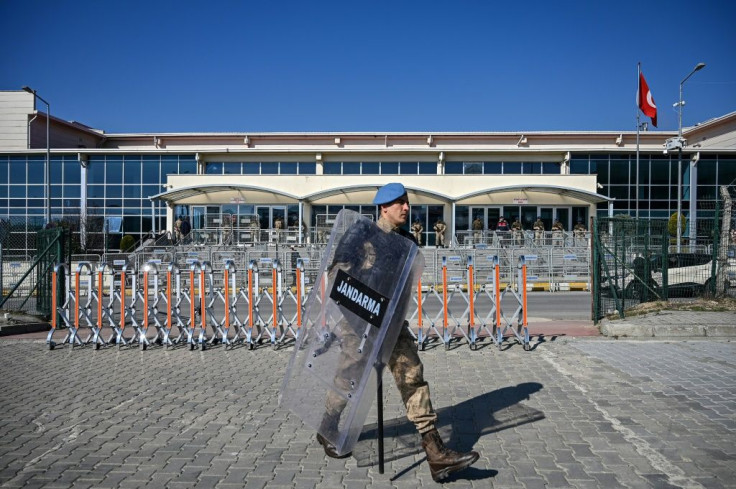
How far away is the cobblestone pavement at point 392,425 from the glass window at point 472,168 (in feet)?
112

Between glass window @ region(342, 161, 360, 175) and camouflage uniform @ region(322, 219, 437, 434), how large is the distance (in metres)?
37.9

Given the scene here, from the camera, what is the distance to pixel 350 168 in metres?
42.2

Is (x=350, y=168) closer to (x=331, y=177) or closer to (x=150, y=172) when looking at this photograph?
(x=331, y=177)

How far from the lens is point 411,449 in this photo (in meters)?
4.92

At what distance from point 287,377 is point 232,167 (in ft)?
131

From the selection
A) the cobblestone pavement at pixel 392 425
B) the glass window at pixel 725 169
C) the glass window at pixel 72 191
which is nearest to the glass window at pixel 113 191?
the glass window at pixel 72 191

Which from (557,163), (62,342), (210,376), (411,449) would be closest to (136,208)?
(557,163)

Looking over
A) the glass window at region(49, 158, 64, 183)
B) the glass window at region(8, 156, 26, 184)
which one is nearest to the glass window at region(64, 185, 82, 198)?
the glass window at region(49, 158, 64, 183)

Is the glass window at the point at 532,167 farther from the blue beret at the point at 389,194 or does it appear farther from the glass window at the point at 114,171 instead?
the blue beret at the point at 389,194

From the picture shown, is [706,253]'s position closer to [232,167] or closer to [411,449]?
[411,449]

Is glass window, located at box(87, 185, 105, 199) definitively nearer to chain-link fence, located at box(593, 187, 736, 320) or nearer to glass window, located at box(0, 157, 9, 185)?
glass window, located at box(0, 157, 9, 185)

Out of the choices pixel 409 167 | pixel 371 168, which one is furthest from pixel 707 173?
pixel 371 168

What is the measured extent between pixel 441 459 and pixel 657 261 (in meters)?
9.38

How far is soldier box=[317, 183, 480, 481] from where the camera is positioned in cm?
401
